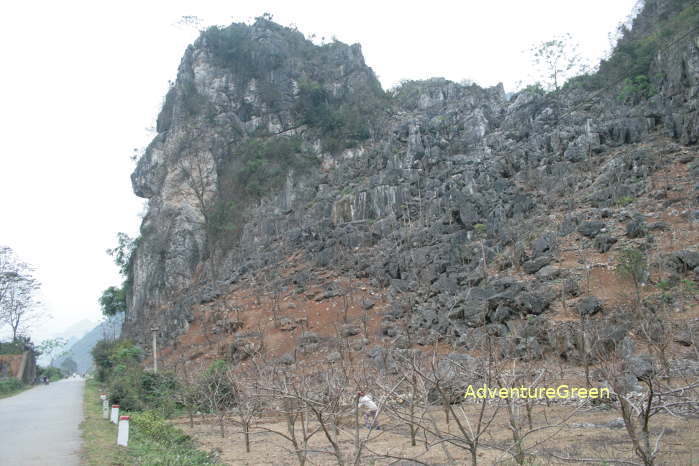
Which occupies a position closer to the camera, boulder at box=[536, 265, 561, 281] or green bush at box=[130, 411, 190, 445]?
green bush at box=[130, 411, 190, 445]

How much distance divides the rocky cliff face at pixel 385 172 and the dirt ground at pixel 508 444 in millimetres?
5291

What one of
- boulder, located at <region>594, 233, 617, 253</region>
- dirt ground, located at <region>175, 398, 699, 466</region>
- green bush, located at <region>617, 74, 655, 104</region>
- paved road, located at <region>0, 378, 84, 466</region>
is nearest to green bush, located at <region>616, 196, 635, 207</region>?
boulder, located at <region>594, 233, 617, 253</region>

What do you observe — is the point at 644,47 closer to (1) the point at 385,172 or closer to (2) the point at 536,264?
(1) the point at 385,172

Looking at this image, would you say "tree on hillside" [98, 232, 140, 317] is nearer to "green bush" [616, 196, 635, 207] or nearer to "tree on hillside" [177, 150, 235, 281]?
"tree on hillside" [177, 150, 235, 281]

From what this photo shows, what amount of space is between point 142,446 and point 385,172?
2961 centimetres

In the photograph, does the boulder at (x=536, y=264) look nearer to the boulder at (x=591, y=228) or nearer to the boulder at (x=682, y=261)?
the boulder at (x=591, y=228)

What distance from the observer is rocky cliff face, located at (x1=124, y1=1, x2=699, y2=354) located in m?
24.8

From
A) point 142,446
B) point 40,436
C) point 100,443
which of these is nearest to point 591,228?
point 142,446

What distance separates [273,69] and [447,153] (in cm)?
2259

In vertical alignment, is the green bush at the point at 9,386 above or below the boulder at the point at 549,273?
below

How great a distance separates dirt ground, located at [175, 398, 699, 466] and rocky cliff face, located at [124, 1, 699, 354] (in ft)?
17.4

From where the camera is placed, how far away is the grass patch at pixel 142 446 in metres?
8.43

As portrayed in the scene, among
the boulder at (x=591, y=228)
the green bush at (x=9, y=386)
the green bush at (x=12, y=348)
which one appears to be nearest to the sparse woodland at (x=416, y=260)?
the boulder at (x=591, y=228)

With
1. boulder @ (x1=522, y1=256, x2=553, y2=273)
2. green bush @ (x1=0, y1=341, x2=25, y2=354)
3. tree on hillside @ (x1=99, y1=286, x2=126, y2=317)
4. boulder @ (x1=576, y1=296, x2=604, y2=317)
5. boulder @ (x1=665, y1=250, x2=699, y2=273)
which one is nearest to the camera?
boulder @ (x1=576, y1=296, x2=604, y2=317)
